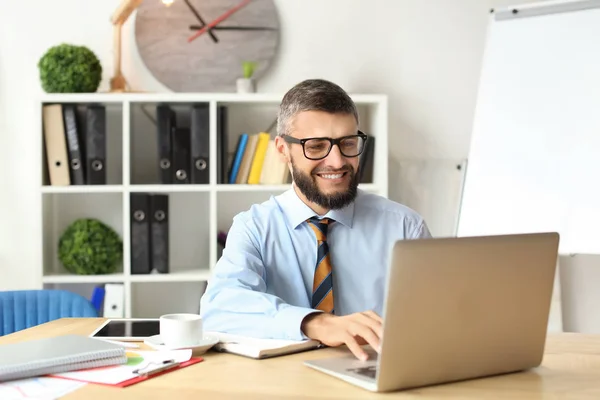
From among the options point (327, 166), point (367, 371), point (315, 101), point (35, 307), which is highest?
point (315, 101)

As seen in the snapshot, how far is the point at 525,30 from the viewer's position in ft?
9.89

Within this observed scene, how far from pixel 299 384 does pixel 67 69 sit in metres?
2.28

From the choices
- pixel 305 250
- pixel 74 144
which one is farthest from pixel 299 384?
pixel 74 144

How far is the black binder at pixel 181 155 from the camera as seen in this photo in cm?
318

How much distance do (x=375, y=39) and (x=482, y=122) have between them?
708 millimetres

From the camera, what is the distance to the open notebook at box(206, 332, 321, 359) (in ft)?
4.65

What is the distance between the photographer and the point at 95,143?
3148 millimetres

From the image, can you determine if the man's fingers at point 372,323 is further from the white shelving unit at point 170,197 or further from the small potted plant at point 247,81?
the small potted plant at point 247,81

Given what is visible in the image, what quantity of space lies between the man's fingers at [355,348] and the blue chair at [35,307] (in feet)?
3.86

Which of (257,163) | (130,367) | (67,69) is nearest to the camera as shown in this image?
(130,367)

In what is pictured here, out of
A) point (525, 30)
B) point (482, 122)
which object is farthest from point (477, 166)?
point (525, 30)

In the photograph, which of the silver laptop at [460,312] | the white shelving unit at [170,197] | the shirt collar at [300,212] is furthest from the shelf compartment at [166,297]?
the silver laptop at [460,312]

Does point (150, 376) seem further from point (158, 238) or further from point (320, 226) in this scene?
point (158, 238)

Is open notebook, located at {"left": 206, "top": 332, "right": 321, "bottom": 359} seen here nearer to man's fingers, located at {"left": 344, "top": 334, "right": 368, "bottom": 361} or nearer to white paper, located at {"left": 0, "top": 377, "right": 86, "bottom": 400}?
man's fingers, located at {"left": 344, "top": 334, "right": 368, "bottom": 361}
